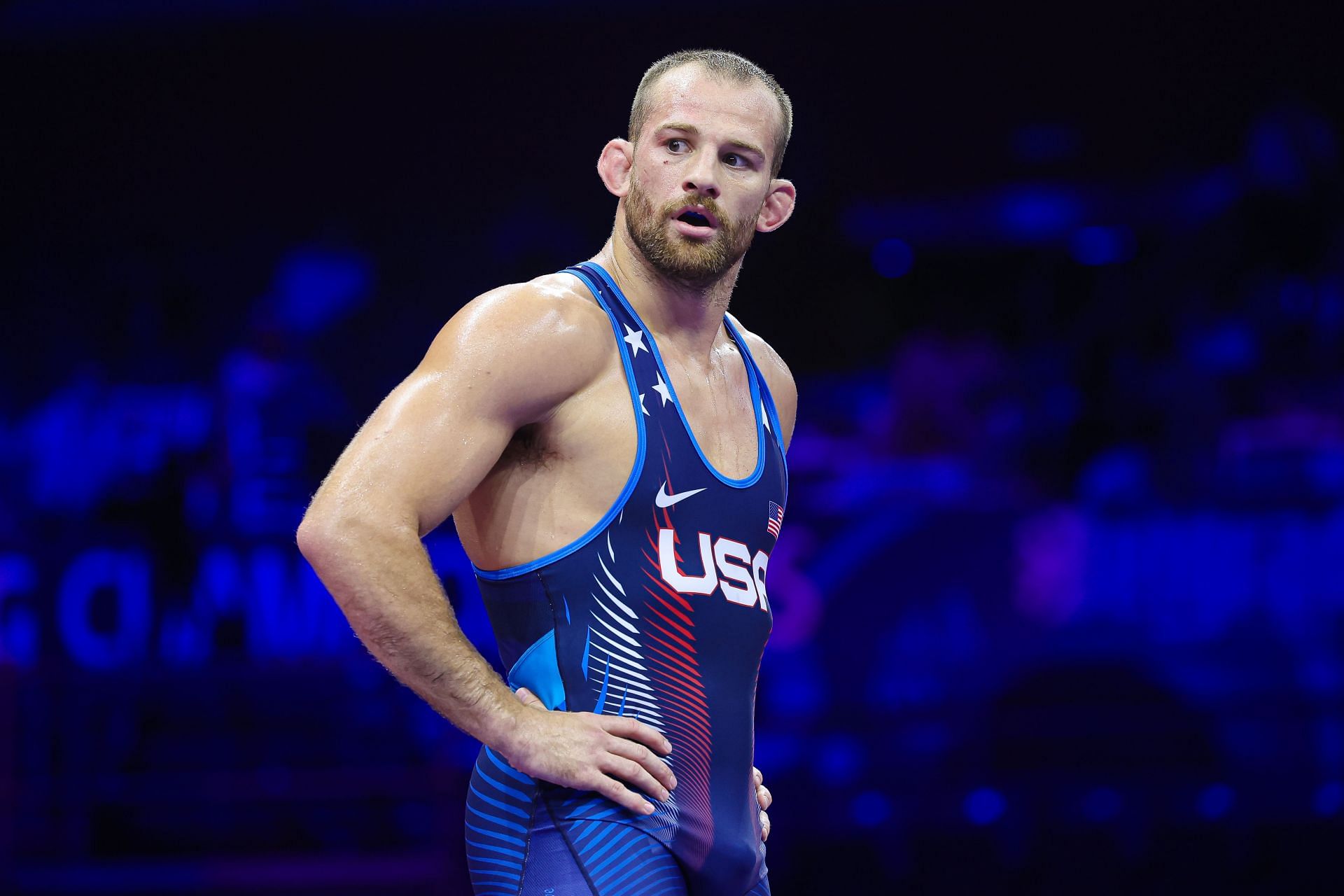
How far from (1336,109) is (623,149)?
4629 millimetres

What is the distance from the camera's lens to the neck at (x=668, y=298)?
2248mm

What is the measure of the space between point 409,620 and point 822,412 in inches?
155

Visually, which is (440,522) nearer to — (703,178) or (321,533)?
(321,533)

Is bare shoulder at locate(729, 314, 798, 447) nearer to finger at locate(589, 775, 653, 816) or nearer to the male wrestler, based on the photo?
the male wrestler

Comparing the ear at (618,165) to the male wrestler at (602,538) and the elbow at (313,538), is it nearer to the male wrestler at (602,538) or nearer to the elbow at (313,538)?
the male wrestler at (602,538)

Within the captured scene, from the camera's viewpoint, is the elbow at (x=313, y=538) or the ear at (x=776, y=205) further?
the ear at (x=776, y=205)

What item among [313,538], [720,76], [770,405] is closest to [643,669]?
[313,538]

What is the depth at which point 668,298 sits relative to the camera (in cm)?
227

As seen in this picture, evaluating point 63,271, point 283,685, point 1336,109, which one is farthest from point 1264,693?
point 63,271

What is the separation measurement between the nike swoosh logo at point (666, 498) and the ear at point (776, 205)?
0.59m

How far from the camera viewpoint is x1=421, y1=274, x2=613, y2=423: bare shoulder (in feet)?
6.31

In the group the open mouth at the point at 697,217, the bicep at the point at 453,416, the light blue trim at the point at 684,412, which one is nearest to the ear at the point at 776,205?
the open mouth at the point at 697,217

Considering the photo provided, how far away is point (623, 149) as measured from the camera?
92.1 inches

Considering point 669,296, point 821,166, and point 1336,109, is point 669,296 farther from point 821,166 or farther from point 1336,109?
point 1336,109
